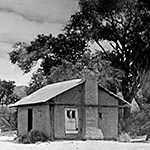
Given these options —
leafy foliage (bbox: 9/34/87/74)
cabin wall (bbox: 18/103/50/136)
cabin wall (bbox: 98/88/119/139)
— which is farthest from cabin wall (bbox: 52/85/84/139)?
leafy foliage (bbox: 9/34/87/74)

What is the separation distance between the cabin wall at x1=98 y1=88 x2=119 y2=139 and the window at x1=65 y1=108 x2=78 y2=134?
2.09 metres

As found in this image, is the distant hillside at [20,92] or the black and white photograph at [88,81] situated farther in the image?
the distant hillside at [20,92]

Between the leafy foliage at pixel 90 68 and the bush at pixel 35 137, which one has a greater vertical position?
the leafy foliage at pixel 90 68

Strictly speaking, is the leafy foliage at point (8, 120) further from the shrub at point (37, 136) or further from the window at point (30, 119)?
the shrub at point (37, 136)

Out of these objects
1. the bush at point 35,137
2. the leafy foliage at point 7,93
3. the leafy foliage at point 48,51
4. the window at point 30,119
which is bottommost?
the bush at point 35,137

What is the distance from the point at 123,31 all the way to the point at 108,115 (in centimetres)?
1705

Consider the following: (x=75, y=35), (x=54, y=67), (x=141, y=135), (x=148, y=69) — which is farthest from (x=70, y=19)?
(x=141, y=135)

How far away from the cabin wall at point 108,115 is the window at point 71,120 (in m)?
2.09

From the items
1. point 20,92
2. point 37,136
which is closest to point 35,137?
point 37,136

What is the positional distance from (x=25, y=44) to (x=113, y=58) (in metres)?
11.3

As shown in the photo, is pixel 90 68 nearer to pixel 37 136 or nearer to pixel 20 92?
pixel 37 136

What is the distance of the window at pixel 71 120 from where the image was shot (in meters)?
28.6

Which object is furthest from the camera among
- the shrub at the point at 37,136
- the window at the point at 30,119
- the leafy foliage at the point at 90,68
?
the leafy foliage at the point at 90,68

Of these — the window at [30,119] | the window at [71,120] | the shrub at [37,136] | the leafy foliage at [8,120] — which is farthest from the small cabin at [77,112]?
the leafy foliage at [8,120]
